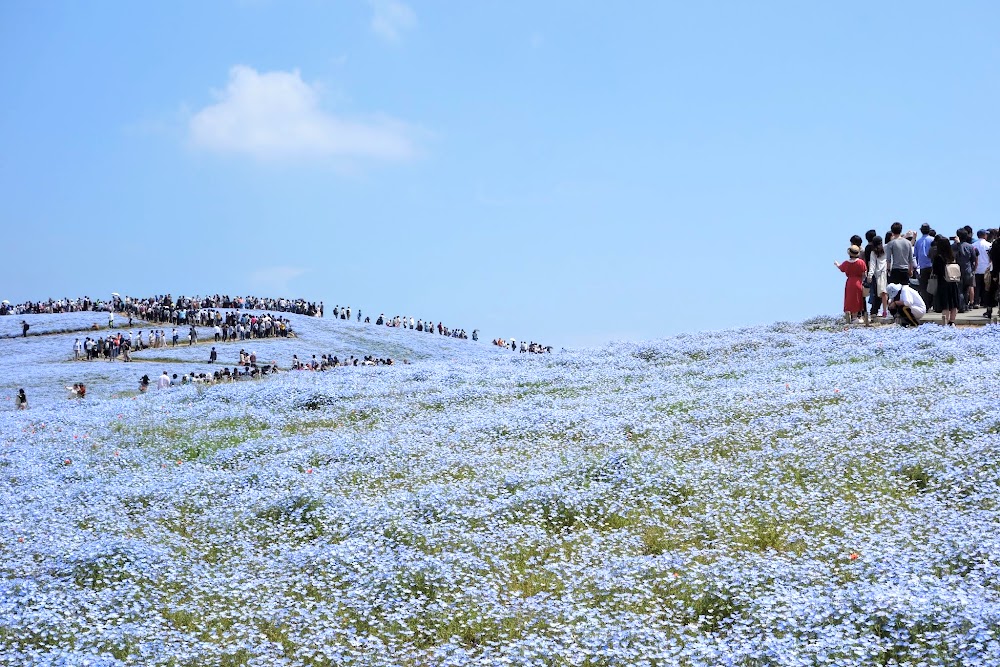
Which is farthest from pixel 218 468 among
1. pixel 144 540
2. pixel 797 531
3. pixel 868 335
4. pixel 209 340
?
pixel 209 340

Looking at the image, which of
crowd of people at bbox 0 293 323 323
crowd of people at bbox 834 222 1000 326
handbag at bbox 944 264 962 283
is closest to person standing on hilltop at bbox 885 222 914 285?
crowd of people at bbox 834 222 1000 326

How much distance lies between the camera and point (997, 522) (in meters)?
9.20

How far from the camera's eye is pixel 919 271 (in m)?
28.0

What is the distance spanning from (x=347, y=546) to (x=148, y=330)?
Answer: 196 ft

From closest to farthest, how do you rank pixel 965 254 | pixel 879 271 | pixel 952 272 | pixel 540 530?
pixel 540 530, pixel 952 272, pixel 879 271, pixel 965 254

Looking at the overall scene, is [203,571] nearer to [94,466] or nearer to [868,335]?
[94,466]

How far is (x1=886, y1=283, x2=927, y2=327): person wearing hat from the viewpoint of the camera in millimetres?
26094

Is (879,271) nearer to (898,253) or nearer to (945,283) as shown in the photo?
(898,253)

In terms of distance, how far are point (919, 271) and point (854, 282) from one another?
7.16 feet

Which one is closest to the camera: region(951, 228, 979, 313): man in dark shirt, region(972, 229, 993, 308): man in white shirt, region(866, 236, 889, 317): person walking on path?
region(866, 236, 889, 317): person walking on path

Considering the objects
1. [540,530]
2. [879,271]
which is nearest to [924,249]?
[879,271]

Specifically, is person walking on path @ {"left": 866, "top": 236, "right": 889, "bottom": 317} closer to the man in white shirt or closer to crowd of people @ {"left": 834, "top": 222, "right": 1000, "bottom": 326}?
crowd of people @ {"left": 834, "top": 222, "right": 1000, "bottom": 326}

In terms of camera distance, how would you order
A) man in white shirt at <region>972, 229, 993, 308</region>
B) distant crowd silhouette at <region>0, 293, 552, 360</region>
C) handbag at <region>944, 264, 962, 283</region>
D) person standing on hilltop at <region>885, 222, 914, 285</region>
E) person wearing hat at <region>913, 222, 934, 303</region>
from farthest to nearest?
1. distant crowd silhouette at <region>0, 293, 552, 360</region>
2. man in white shirt at <region>972, 229, 993, 308</region>
3. person wearing hat at <region>913, 222, 934, 303</region>
4. person standing on hilltop at <region>885, 222, 914, 285</region>
5. handbag at <region>944, 264, 962, 283</region>

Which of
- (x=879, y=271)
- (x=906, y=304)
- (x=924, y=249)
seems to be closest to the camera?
(x=906, y=304)
